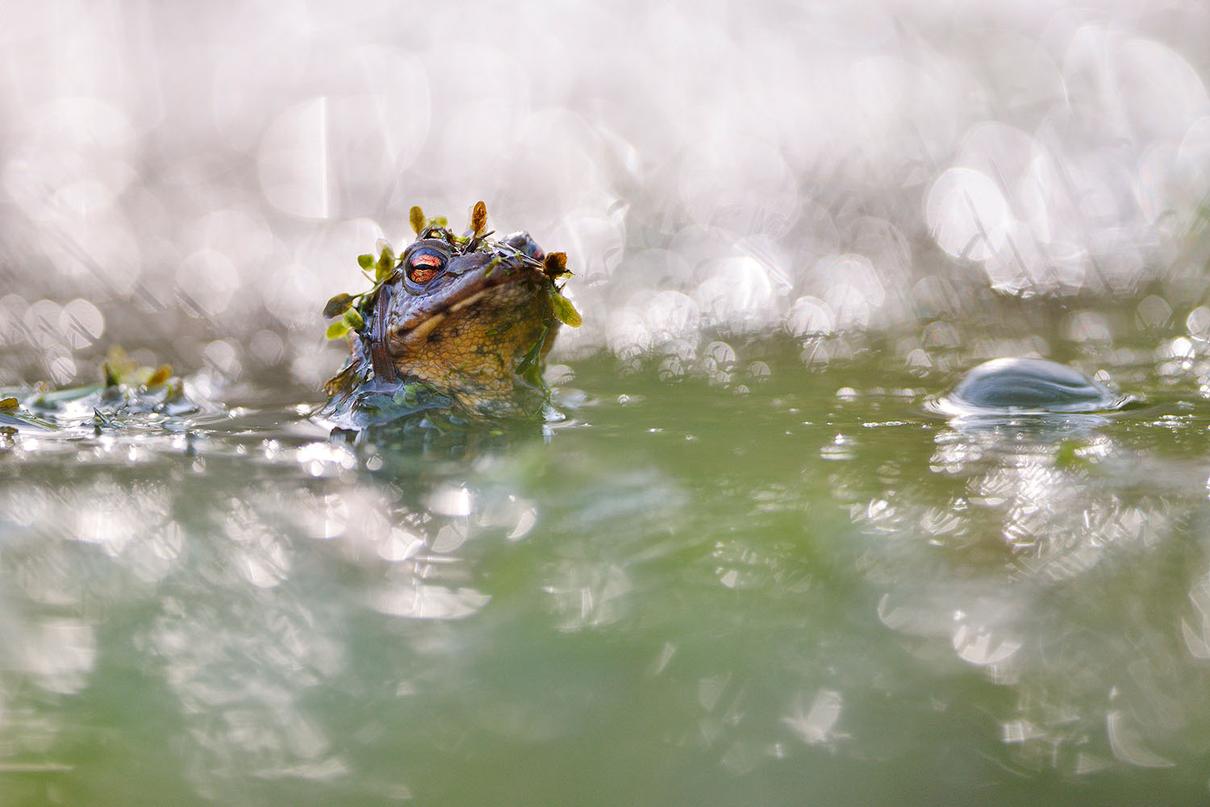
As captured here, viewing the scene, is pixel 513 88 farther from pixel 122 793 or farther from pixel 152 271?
pixel 122 793

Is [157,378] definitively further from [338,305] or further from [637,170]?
[637,170]

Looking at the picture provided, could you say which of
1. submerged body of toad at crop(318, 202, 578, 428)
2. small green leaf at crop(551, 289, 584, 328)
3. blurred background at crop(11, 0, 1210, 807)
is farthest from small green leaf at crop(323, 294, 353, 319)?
small green leaf at crop(551, 289, 584, 328)

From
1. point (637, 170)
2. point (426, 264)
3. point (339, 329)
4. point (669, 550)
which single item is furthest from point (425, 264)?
point (637, 170)

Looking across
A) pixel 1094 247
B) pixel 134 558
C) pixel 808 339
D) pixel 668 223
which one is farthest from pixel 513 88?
pixel 134 558

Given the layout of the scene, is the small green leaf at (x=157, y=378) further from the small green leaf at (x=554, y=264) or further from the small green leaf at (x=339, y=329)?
the small green leaf at (x=554, y=264)

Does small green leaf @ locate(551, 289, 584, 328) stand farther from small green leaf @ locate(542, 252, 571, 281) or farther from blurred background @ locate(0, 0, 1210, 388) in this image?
blurred background @ locate(0, 0, 1210, 388)

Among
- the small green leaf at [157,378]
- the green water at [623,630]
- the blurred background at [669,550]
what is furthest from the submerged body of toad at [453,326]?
the small green leaf at [157,378]
